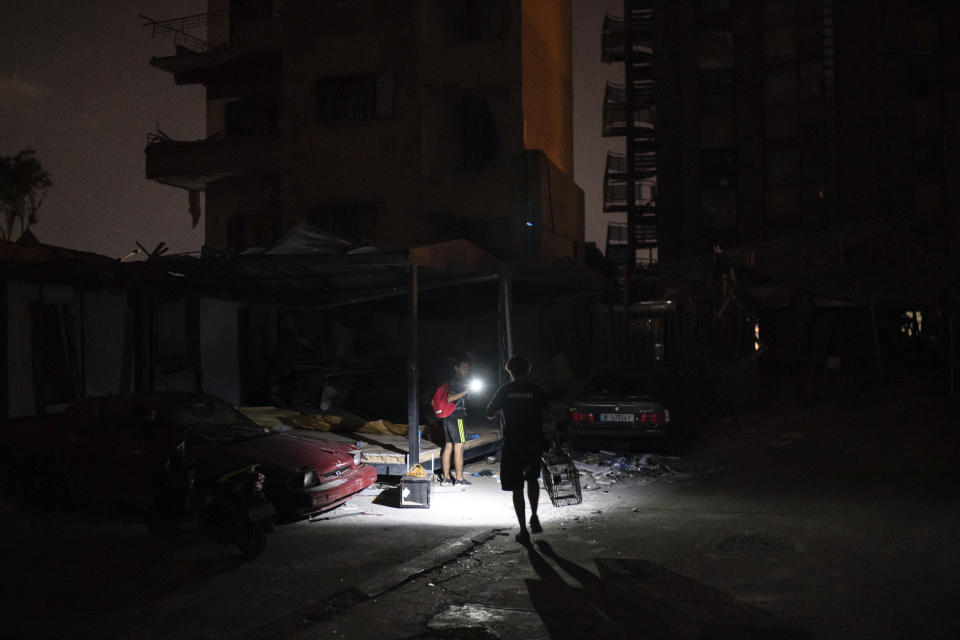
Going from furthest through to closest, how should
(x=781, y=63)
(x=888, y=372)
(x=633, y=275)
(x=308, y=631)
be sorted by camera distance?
(x=781, y=63)
(x=888, y=372)
(x=633, y=275)
(x=308, y=631)

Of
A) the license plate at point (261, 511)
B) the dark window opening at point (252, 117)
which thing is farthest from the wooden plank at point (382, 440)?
the dark window opening at point (252, 117)

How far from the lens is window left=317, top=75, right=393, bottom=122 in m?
24.0

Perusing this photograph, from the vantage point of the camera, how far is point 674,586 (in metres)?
6.43

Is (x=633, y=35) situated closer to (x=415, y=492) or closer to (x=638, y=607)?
(x=415, y=492)

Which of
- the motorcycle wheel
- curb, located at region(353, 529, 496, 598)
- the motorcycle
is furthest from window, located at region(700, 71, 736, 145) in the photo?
the motorcycle wheel

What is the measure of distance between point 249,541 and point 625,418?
775 cm

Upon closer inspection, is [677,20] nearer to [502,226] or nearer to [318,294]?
[502,226]

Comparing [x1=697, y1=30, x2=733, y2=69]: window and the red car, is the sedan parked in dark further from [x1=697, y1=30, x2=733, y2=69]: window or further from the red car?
[x1=697, y1=30, x2=733, y2=69]: window

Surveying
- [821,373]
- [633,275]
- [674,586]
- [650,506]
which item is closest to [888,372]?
[821,373]

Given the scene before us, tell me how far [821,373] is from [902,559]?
17.4 meters

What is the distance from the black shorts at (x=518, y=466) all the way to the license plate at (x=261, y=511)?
7.49 ft

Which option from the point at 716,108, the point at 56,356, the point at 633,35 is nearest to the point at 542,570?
the point at 56,356

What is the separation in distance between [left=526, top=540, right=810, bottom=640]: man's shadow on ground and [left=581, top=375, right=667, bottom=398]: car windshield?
7502 millimetres

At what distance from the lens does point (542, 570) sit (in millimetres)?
6957
